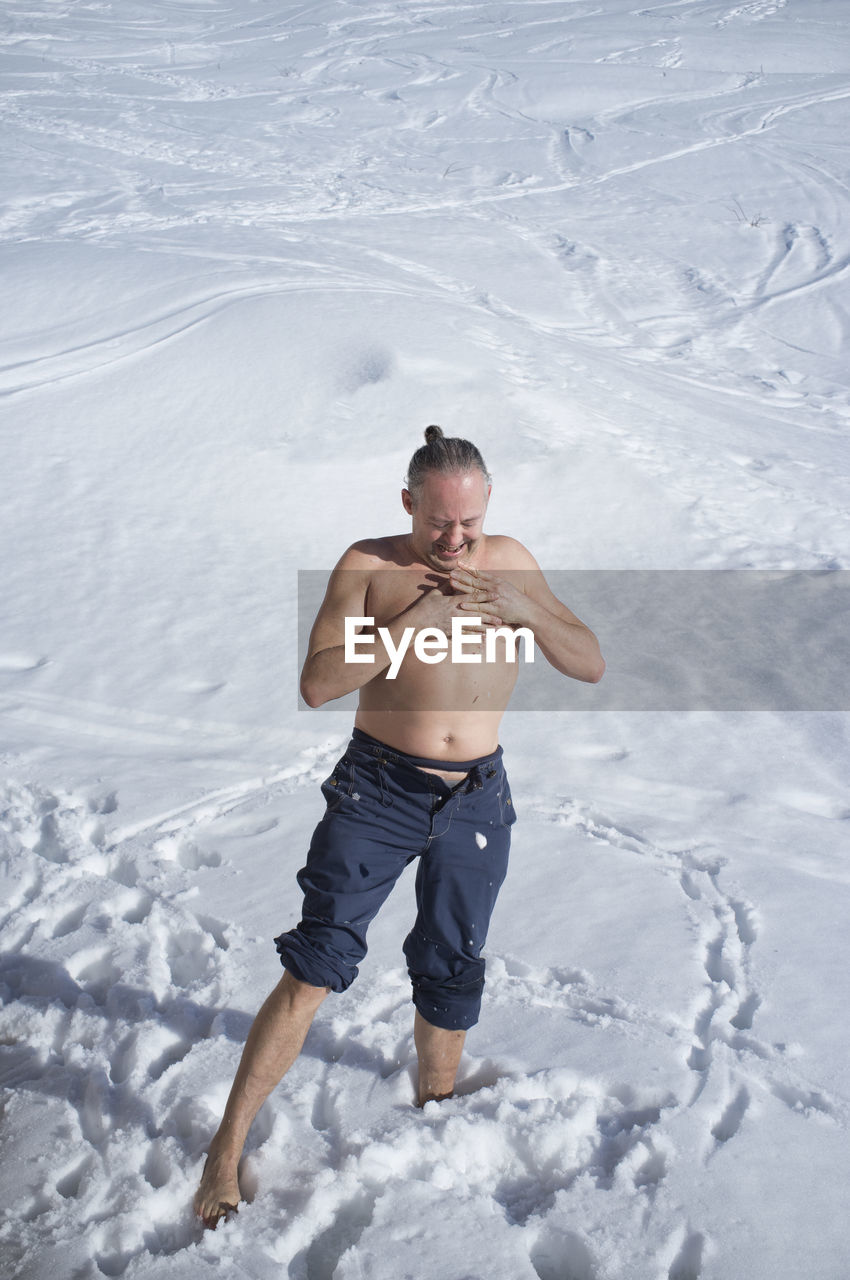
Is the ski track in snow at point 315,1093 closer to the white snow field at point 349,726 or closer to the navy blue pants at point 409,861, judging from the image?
the white snow field at point 349,726

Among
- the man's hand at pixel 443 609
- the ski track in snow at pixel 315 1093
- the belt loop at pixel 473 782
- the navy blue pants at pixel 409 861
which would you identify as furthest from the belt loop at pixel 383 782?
the ski track in snow at pixel 315 1093

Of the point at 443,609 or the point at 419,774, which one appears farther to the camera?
the point at 419,774

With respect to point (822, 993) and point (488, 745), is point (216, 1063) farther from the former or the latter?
point (822, 993)

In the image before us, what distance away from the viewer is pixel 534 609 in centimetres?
216

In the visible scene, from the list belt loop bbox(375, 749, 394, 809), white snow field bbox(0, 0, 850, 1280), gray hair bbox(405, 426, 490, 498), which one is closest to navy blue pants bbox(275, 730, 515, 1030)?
belt loop bbox(375, 749, 394, 809)

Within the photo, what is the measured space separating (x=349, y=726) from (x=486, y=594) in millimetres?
2368

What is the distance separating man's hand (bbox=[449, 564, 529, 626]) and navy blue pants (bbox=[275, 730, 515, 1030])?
0.37m

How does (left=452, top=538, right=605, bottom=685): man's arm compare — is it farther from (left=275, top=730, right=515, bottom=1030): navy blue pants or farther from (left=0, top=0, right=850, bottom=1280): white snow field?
(left=0, top=0, right=850, bottom=1280): white snow field

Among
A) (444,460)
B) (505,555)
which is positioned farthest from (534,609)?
(444,460)

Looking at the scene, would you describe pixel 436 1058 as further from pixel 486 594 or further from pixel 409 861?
pixel 486 594

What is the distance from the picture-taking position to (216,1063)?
8.55ft

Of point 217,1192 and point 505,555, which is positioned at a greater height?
point 505,555

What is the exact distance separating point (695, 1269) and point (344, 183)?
42.3ft

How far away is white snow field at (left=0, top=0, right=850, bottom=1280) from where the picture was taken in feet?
7.50
